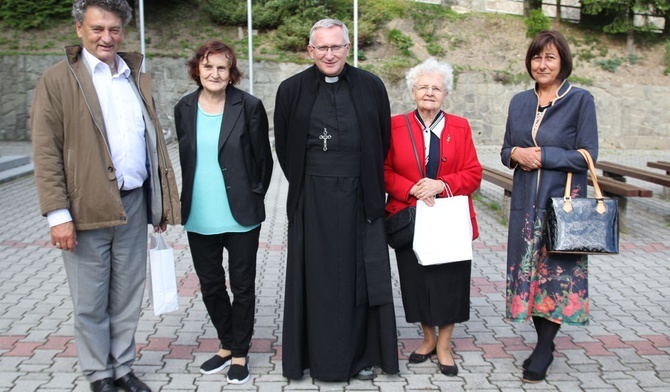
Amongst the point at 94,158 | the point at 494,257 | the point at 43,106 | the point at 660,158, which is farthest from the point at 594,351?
the point at 660,158

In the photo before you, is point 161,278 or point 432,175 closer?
point 161,278

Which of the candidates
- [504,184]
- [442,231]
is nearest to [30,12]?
[504,184]

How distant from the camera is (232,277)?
3857 mm

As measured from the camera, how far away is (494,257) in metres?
6.81

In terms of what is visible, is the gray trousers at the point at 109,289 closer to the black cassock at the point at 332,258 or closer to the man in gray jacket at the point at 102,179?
the man in gray jacket at the point at 102,179

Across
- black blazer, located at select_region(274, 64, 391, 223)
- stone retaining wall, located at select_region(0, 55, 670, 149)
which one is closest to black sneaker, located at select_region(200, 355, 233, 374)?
black blazer, located at select_region(274, 64, 391, 223)

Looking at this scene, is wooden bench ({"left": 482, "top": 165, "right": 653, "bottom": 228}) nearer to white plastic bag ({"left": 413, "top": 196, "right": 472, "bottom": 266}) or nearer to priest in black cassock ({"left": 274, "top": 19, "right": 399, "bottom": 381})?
white plastic bag ({"left": 413, "top": 196, "right": 472, "bottom": 266})

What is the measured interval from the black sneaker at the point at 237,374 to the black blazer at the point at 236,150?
84cm

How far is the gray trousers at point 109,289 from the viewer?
3.43 meters

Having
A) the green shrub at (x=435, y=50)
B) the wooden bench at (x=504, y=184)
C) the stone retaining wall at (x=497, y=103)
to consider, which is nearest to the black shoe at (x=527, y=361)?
the wooden bench at (x=504, y=184)

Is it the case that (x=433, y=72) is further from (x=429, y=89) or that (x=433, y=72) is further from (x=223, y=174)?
(x=223, y=174)

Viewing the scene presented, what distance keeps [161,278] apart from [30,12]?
1945cm

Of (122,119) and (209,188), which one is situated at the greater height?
(122,119)

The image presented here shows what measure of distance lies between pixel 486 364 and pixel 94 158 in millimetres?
2558
